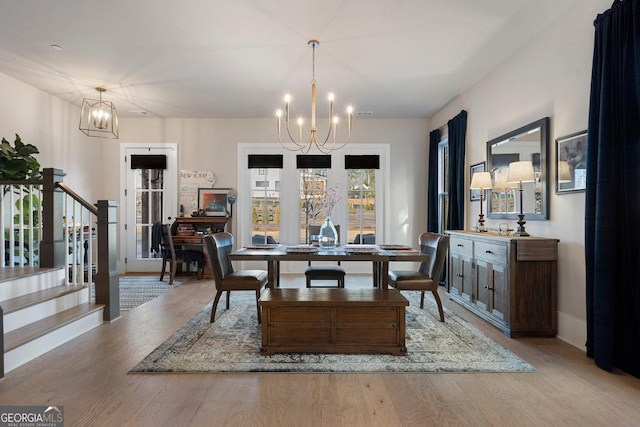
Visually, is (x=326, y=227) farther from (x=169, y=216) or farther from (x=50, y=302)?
(x=169, y=216)

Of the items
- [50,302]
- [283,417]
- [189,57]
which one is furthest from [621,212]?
[50,302]

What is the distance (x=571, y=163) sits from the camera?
2.93 metres

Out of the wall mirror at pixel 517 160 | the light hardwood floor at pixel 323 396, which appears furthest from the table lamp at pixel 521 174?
the light hardwood floor at pixel 323 396

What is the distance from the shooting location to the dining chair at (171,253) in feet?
17.5

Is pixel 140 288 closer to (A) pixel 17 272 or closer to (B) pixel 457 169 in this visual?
(A) pixel 17 272

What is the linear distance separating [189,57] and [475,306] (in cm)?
423

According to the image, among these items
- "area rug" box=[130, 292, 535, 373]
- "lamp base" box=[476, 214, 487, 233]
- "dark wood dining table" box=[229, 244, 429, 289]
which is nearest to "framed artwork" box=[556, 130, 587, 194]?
"lamp base" box=[476, 214, 487, 233]

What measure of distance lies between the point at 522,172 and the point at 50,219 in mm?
4734

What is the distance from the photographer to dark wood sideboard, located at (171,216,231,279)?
5.71 meters

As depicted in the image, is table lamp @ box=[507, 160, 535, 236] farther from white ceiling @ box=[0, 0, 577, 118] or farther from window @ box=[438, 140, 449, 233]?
window @ box=[438, 140, 449, 233]

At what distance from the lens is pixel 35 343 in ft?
8.62

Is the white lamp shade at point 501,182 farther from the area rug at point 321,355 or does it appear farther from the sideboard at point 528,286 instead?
the area rug at point 321,355

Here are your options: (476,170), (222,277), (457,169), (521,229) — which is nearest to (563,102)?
(521,229)

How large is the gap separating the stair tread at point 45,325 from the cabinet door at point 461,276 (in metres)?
3.96
